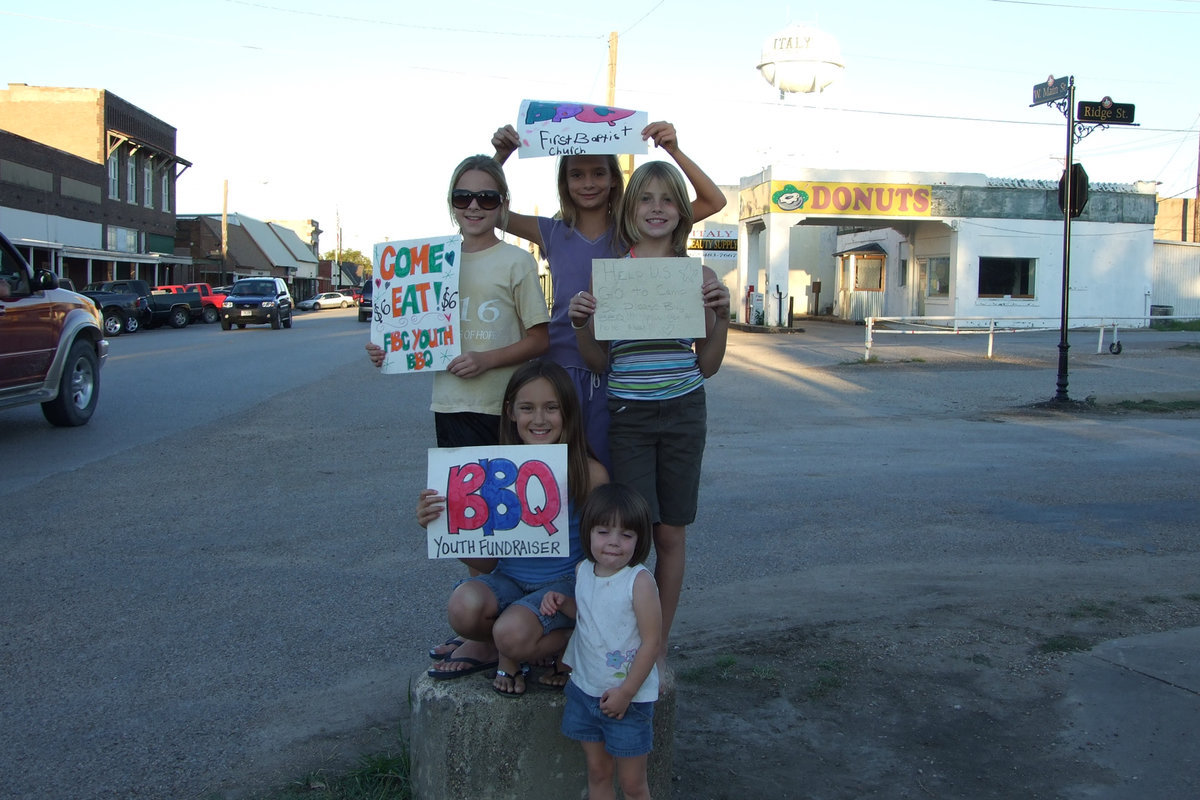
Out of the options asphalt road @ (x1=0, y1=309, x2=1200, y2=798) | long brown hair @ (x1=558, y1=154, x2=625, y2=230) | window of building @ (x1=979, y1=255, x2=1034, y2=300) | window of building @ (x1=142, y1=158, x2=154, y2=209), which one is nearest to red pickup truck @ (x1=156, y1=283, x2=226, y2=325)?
window of building @ (x1=142, y1=158, x2=154, y2=209)

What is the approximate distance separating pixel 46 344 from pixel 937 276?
29.8 meters

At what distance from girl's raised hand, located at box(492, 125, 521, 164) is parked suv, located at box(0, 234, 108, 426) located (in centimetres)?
719

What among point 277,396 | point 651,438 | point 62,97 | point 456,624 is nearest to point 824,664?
point 651,438

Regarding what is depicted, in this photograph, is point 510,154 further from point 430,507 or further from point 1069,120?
point 1069,120

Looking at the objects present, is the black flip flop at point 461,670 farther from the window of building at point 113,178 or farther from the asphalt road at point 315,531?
the window of building at point 113,178

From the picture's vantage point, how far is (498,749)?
2.97 meters

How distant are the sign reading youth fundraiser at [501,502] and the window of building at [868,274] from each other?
36842mm

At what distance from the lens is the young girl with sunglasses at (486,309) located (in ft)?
11.3

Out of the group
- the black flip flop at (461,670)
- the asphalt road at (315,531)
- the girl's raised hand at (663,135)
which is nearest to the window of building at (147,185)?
the asphalt road at (315,531)

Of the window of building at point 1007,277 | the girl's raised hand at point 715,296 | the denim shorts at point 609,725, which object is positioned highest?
the window of building at point 1007,277

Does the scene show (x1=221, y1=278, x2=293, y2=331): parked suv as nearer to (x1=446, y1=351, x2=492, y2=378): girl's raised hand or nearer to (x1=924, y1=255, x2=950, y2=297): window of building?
(x1=924, y1=255, x2=950, y2=297): window of building

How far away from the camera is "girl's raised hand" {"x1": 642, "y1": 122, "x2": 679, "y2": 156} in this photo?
359cm

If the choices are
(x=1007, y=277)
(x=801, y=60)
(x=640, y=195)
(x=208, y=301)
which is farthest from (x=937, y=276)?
(x=640, y=195)

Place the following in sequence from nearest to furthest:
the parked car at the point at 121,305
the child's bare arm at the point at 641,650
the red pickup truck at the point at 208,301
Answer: the child's bare arm at the point at 641,650 → the parked car at the point at 121,305 → the red pickup truck at the point at 208,301
